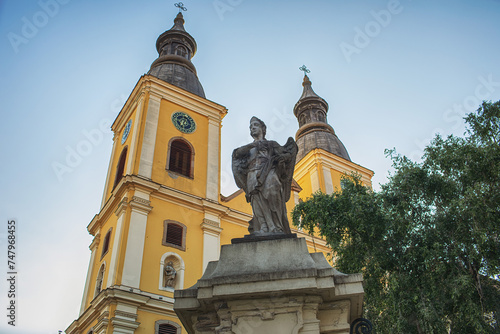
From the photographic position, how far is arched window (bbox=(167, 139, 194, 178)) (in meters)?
20.4

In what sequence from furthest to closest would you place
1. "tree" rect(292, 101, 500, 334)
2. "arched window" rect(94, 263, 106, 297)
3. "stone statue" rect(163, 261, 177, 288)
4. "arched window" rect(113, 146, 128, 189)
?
"arched window" rect(113, 146, 128, 189) → "arched window" rect(94, 263, 106, 297) → "stone statue" rect(163, 261, 177, 288) → "tree" rect(292, 101, 500, 334)

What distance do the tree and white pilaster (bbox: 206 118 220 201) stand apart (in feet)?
23.0

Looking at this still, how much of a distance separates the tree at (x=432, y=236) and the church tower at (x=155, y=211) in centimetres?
605

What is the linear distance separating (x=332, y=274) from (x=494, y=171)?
8.77m

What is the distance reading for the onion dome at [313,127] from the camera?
101 feet

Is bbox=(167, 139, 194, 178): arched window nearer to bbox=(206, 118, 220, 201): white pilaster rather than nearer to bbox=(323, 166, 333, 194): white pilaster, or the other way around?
bbox=(206, 118, 220, 201): white pilaster

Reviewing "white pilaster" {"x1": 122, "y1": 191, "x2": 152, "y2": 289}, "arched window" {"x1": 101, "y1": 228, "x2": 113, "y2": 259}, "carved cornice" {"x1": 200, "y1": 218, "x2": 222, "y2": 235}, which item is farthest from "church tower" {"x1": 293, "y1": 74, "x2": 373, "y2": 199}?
"arched window" {"x1": 101, "y1": 228, "x2": 113, "y2": 259}

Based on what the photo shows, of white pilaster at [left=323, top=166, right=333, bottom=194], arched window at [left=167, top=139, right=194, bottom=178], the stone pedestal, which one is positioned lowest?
the stone pedestal

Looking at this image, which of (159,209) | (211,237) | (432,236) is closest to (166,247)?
(159,209)

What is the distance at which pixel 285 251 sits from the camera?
466 cm

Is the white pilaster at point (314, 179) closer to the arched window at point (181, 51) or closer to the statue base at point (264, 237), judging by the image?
the arched window at point (181, 51)

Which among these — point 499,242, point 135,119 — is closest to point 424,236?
point 499,242

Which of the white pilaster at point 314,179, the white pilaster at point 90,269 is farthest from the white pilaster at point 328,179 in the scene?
the white pilaster at point 90,269

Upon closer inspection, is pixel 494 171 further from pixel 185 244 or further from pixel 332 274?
pixel 185 244
